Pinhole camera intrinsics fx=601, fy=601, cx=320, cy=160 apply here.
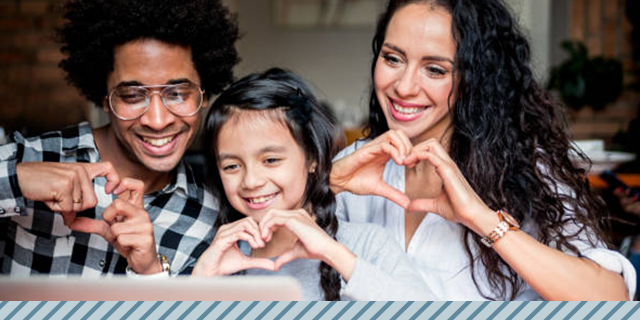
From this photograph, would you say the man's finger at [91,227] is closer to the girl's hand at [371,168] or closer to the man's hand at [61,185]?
the man's hand at [61,185]

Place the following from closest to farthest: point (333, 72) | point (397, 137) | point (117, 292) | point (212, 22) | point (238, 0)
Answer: point (117, 292), point (397, 137), point (212, 22), point (238, 0), point (333, 72)

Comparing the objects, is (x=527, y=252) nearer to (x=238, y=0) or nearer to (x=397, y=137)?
(x=397, y=137)

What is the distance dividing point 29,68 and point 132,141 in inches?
118

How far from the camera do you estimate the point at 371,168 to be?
147cm

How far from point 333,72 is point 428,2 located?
22.2ft

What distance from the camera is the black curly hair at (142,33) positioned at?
62.2 inches

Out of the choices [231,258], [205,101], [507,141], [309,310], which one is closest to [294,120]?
[205,101]

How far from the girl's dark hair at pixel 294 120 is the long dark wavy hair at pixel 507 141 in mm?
341

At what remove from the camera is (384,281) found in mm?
1209

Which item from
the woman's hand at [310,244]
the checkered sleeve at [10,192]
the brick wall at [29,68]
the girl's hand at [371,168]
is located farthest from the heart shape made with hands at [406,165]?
the brick wall at [29,68]

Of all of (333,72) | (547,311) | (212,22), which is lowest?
(333,72)

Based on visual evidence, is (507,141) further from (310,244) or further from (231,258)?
(231,258)

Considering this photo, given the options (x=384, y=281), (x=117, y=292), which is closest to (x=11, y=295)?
(x=117, y=292)

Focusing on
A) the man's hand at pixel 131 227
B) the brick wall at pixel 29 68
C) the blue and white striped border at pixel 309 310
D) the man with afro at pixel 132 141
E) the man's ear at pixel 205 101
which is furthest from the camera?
the brick wall at pixel 29 68
